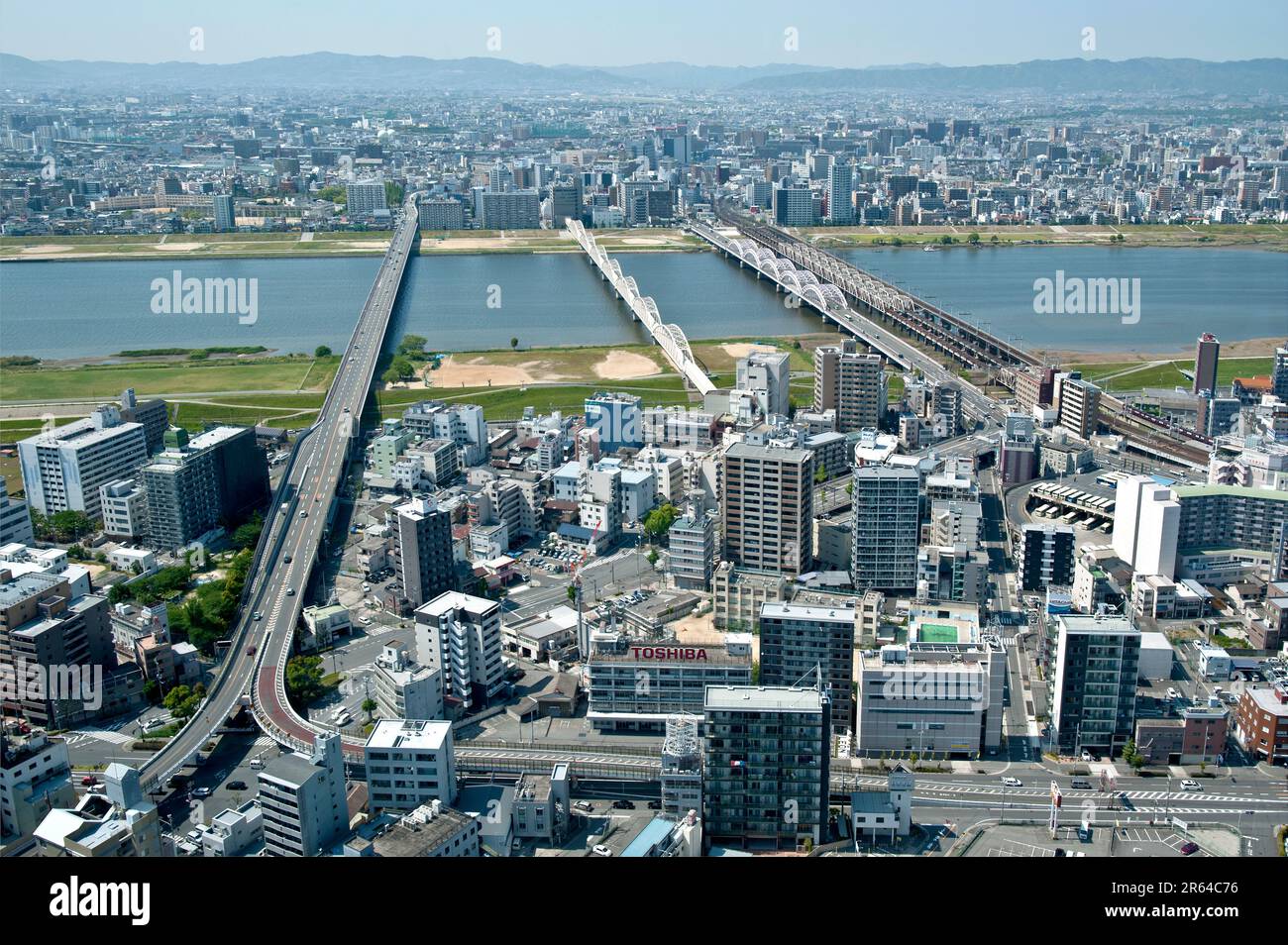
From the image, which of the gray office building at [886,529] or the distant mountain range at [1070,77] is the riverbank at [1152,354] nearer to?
the distant mountain range at [1070,77]

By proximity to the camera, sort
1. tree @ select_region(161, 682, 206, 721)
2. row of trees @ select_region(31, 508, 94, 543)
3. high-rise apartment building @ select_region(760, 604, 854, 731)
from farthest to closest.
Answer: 1. row of trees @ select_region(31, 508, 94, 543)
2. tree @ select_region(161, 682, 206, 721)
3. high-rise apartment building @ select_region(760, 604, 854, 731)

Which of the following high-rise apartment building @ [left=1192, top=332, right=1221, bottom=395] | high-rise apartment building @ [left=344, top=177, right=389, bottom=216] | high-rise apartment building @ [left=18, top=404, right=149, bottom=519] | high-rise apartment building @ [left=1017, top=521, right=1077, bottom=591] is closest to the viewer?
high-rise apartment building @ [left=1017, top=521, right=1077, bottom=591]

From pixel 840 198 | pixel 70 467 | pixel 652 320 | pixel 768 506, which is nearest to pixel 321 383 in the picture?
pixel 70 467

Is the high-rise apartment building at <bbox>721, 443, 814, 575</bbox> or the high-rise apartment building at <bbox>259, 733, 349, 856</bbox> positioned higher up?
the high-rise apartment building at <bbox>721, 443, 814, 575</bbox>

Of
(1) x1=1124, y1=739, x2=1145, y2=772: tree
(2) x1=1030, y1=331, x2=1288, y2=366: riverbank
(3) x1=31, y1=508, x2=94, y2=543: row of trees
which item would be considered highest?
(2) x1=1030, y1=331, x2=1288, y2=366: riverbank

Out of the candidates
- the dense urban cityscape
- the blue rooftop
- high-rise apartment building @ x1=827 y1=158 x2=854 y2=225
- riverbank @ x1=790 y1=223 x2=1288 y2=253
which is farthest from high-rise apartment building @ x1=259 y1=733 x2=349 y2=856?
high-rise apartment building @ x1=827 y1=158 x2=854 y2=225

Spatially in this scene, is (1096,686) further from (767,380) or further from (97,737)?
(767,380)

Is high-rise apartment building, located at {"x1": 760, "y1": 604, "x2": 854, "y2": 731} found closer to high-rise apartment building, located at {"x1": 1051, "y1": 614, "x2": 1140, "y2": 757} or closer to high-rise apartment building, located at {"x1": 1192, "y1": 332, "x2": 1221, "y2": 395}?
high-rise apartment building, located at {"x1": 1051, "y1": 614, "x2": 1140, "y2": 757}
